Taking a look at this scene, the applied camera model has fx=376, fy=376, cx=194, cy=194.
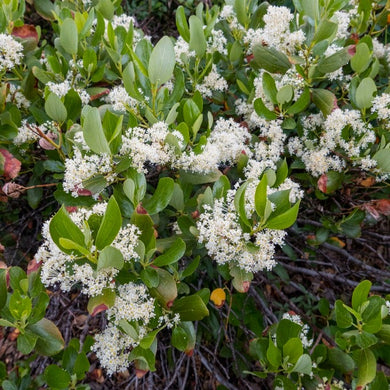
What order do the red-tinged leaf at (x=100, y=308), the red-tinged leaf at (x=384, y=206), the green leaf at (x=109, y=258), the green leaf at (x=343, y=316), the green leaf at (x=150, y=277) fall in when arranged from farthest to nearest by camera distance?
the red-tinged leaf at (x=384, y=206) → the green leaf at (x=343, y=316) → the green leaf at (x=150, y=277) → the red-tinged leaf at (x=100, y=308) → the green leaf at (x=109, y=258)

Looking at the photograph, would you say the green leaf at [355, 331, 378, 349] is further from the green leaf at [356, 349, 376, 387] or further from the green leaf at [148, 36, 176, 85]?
the green leaf at [148, 36, 176, 85]

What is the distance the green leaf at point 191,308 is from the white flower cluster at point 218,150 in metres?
0.50

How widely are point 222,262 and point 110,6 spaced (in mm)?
1454

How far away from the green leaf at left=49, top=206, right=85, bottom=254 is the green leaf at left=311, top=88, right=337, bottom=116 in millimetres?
1222

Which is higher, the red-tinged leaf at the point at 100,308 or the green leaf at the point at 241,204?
the green leaf at the point at 241,204

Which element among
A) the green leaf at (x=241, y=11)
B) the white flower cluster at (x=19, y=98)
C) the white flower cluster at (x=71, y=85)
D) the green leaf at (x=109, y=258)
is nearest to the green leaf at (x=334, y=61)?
the green leaf at (x=241, y=11)

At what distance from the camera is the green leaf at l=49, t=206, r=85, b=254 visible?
107 cm

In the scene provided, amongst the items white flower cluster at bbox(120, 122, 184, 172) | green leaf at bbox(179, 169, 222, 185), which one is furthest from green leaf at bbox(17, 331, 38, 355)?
green leaf at bbox(179, 169, 222, 185)

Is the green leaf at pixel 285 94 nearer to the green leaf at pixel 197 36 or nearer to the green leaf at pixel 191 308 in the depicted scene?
the green leaf at pixel 197 36

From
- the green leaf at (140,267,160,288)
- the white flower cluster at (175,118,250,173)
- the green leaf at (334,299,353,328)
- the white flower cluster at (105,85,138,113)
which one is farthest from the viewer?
the white flower cluster at (105,85,138,113)

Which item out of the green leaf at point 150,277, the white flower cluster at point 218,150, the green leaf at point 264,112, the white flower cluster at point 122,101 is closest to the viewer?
the green leaf at point 150,277

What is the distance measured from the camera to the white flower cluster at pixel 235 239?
1283mm

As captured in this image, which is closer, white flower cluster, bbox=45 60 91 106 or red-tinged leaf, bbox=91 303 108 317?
red-tinged leaf, bbox=91 303 108 317

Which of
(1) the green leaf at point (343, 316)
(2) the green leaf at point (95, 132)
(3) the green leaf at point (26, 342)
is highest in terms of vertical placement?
(2) the green leaf at point (95, 132)
